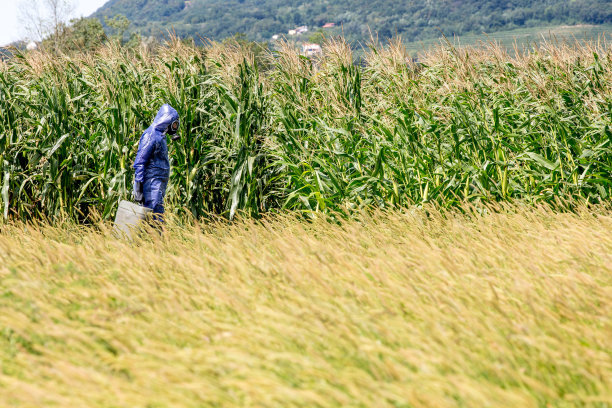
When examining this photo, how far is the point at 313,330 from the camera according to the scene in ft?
10.2

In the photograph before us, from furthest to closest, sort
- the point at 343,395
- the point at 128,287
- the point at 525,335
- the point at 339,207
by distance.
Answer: the point at 339,207, the point at 128,287, the point at 525,335, the point at 343,395

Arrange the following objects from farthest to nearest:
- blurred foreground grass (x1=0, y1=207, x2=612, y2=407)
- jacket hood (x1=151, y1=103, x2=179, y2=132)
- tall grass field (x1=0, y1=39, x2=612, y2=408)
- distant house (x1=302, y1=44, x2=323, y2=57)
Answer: distant house (x1=302, y1=44, x2=323, y2=57)
jacket hood (x1=151, y1=103, x2=179, y2=132)
tall grass field (x1=0, y1=39, x2=612, y2=408)
blurred foreground grass (x1=0, y1=207, x2=612, y2=407)

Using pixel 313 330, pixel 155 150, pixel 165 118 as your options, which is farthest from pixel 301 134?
pixel 313 330

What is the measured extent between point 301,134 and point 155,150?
1.94 m

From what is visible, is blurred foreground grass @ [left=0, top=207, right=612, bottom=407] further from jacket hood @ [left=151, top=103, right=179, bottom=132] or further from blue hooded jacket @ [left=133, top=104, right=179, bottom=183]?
jacket hood @ [left=151, top=103, right=179, bottom=132]

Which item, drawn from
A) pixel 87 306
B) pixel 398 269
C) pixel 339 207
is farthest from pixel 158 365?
pixel 339 207

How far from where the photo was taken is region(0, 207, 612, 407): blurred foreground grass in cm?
263

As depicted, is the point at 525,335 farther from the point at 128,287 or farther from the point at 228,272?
the point at 128,287

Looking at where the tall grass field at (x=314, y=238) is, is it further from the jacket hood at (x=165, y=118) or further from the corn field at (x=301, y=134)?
the jacket hood at (x=165, y=118)

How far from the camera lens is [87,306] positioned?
3.66 metres

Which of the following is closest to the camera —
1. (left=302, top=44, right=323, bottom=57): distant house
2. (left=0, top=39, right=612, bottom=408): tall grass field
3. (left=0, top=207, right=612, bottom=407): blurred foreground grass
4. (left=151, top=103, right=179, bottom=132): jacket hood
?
(left=0, top=207, right=612, bottom=407): blurred foreground grass

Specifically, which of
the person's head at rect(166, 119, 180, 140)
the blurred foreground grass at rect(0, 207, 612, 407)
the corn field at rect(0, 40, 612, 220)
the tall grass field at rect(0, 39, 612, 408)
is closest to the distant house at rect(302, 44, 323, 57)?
the tall grass field at rect(0, 39, 612, 408)

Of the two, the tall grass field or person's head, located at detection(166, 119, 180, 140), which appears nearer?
the tall grass field

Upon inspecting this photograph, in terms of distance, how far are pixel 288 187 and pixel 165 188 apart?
5.24 feet
